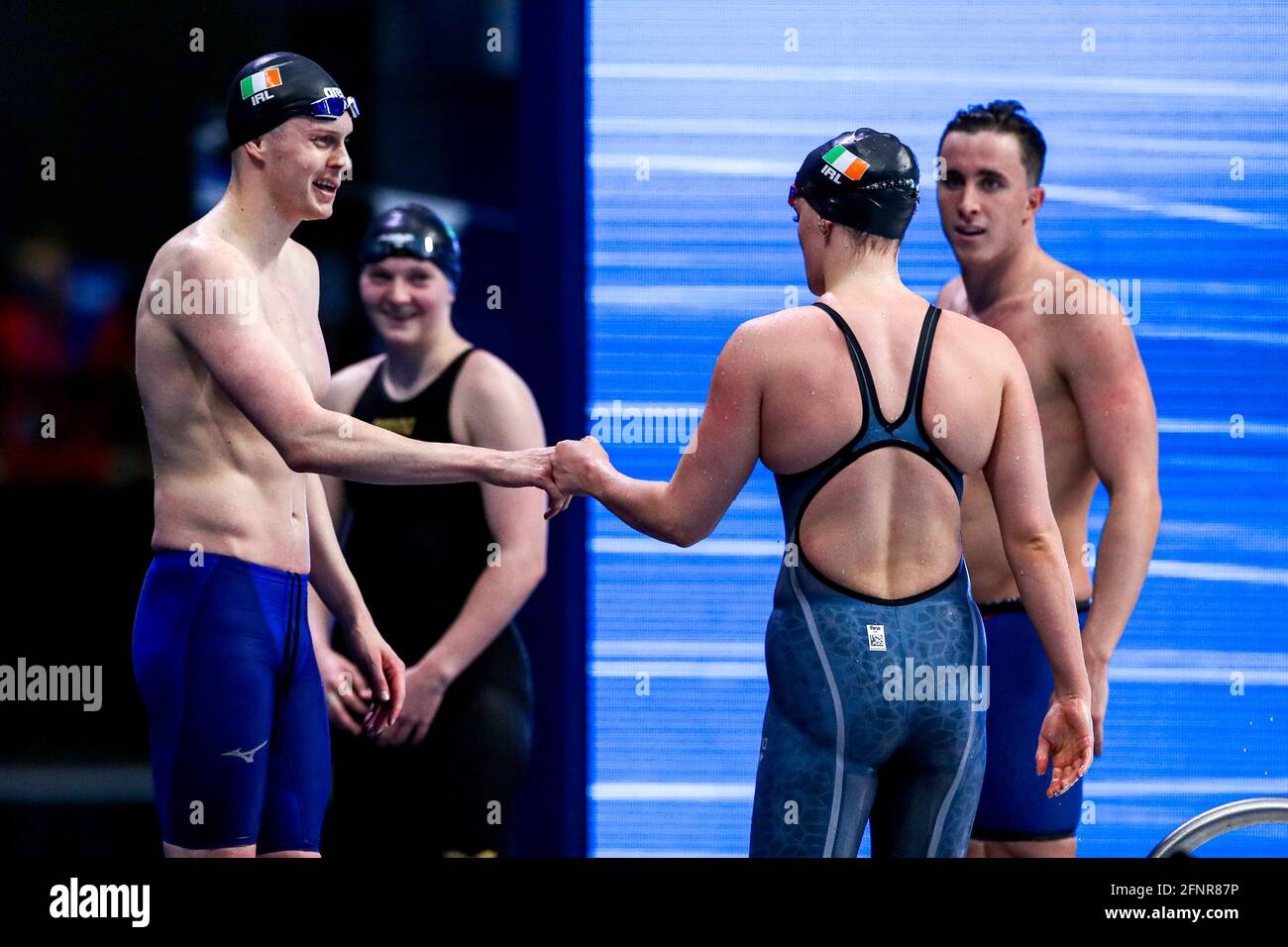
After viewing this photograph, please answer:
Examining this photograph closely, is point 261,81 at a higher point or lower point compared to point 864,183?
higher

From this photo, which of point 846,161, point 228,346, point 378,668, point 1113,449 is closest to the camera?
point 846,161

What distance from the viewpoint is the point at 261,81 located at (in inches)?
147

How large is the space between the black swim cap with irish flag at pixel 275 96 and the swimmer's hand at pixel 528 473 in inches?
38.6

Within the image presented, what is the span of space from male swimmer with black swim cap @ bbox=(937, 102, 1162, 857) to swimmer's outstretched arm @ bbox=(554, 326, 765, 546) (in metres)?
0.91

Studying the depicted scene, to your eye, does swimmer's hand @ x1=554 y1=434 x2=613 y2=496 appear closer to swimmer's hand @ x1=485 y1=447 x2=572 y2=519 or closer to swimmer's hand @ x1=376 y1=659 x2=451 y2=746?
swimmer's hand @ x1=485 y1=447 x2=572 y2=519

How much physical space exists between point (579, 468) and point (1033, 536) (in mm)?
1113

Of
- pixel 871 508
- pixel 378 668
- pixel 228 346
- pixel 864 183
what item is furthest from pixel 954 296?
pixel 228 346

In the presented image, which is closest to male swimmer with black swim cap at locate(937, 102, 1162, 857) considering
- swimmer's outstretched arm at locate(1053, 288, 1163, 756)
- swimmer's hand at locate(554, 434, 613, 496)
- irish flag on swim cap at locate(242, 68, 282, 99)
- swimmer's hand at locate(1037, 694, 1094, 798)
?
swimmer's outstretched arm at locate(1053, 288, 1163, 756)

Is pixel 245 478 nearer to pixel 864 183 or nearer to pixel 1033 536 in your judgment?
pixel 864 183

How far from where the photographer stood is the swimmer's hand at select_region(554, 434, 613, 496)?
375 centimetres

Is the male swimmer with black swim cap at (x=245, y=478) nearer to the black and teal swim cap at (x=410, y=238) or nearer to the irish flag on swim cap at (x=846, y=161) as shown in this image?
the black and teal swim cap at (x=410, y=238)

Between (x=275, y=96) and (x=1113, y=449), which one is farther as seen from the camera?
(x=1113, y=449)

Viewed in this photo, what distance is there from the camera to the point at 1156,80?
14.5 feet
